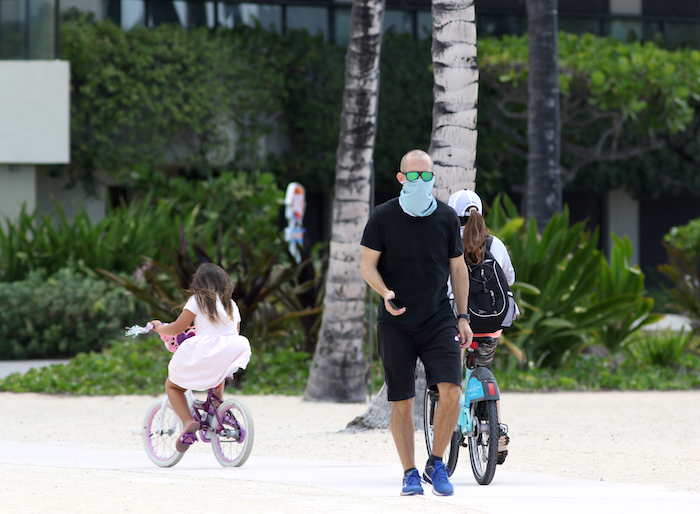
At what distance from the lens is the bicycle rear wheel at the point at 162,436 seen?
6.31m

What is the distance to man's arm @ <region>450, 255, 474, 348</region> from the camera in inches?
201

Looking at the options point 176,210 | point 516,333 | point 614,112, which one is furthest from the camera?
point 614,112

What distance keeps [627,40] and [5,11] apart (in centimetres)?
1412

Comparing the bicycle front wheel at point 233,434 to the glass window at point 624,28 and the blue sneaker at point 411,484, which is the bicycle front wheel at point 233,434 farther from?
the glass window at point 624,28

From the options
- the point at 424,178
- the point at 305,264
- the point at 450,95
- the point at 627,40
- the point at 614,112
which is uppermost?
the point at 627,40

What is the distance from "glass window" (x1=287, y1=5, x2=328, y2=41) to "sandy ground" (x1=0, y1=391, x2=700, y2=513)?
13434 mm

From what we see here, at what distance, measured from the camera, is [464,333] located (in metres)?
5.11

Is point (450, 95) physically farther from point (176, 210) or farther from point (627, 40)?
point (627, 40)

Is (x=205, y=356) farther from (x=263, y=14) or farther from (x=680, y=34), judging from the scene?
(x=680, y=34)

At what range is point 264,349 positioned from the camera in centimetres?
1105

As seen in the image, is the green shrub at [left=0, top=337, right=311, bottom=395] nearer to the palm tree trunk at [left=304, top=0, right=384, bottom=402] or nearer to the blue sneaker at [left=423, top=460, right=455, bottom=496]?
the palm tree trunk at [left=304, top=0, right=384, bottom=402]

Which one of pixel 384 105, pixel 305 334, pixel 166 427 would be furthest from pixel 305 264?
pixel 384 105

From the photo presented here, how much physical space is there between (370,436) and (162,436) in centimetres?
169

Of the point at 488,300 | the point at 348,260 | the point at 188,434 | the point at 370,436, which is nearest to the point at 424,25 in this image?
the point at 348,260
